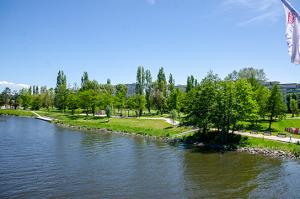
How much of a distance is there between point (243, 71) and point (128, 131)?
68043mm

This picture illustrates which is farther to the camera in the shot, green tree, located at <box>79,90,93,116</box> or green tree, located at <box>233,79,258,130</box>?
green tree, located at <box>79,90,93,116</box>

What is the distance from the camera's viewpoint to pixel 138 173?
139 feet

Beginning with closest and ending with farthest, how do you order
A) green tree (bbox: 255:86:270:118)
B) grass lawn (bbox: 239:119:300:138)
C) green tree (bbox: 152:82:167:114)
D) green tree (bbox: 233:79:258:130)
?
green tree (bbox: 233:79:258:130)
grass lawn (bbox: 239:119:300:138)
green tree (bbox: 255:86:270:118)
green tree (bbox: 152:82:167:114)

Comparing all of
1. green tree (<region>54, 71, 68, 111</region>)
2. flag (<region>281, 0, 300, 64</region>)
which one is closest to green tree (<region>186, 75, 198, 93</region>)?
green tree (<region>54, 71, 68, 111</region>)

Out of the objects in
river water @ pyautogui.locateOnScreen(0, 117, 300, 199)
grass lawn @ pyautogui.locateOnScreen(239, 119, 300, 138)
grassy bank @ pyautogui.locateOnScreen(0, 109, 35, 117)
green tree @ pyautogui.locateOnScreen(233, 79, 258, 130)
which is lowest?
river water @ pyautogui.locateOnScreen(0, 117, 300, 199)

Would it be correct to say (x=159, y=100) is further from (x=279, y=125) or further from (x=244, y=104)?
(x=244, y=104)

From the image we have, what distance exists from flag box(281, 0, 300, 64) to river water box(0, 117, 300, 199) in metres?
24.5

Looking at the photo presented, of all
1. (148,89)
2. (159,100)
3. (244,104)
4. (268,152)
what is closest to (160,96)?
(159,100)

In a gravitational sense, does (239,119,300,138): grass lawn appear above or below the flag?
below

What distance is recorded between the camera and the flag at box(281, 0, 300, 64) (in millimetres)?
11611

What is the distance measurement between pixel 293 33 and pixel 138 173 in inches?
1307

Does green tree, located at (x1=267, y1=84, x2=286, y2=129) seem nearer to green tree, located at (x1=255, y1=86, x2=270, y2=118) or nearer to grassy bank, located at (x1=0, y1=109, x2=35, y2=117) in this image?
green tree, located at (x1=255, y1=86, x2=270, y2=118)

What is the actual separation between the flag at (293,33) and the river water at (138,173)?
2451 cm

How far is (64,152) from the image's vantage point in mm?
56250
